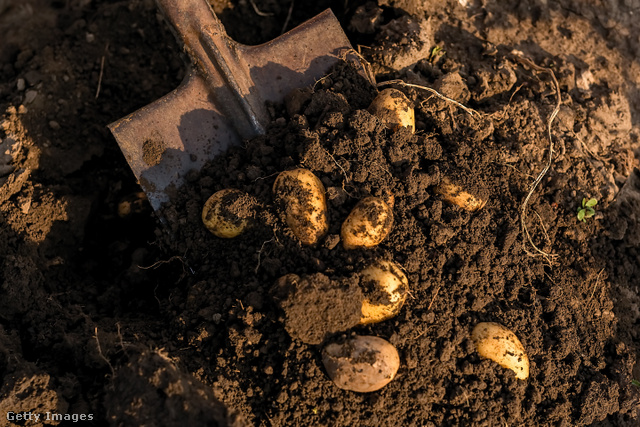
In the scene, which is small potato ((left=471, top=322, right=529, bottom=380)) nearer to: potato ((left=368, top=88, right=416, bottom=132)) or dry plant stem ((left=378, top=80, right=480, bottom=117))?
potato ((left=368, top=88, right=416, bottom=132))

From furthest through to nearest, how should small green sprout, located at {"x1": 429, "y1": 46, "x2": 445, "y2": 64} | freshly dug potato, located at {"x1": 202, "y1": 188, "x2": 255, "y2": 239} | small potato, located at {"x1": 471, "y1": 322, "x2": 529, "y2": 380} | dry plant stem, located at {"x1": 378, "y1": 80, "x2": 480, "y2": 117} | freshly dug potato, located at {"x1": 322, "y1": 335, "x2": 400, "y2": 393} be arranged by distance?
small green sprout, located at {"x1": 429, "y1": 46, "x2": 445, "y2": 64}, dry plant stem, located at {"x1": 378, "y1": 80, "x2": 480, "y2": 117}, freshly dug potato, located at {"x1": 202, "y1": 188, "x2": 255, "y2": 239}, small potato, located at {"x1": 471, "y1": 322, "x2": 529, "y2": 380}, freshly dug potato, located at {"x1": 322, "y1": 335, "x2": 400, "y2": 393}

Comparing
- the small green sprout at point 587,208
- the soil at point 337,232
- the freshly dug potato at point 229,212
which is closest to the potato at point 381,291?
the soil at point 337,232

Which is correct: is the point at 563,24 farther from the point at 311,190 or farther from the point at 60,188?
the point at 60,188

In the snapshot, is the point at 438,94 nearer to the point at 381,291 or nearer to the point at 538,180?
the point at 538,180

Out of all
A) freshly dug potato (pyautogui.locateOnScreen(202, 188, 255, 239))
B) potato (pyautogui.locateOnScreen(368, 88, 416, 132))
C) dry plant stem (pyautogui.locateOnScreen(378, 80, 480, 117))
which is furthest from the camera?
dry plant stem (pyautogui.locateOnScreen(378, 80, 480, 117))

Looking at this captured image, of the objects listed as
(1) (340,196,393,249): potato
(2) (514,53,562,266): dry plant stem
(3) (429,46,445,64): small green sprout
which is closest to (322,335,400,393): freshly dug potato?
(1) (340,196,393,249): potato

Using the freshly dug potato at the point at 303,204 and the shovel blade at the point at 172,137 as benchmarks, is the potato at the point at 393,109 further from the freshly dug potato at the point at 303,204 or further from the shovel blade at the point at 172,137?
the shovel blade at the point at 172,137
